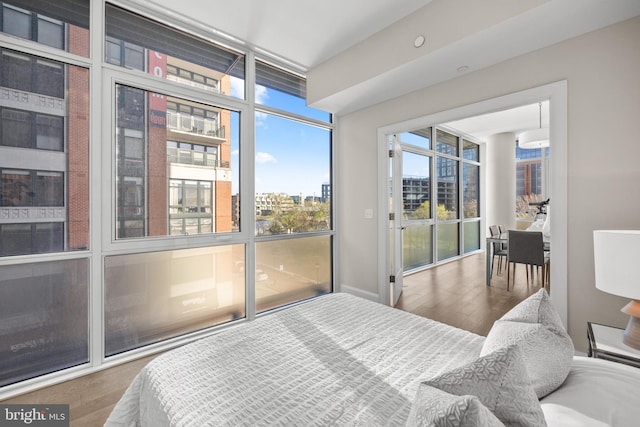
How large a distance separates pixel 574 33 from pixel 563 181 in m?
1.07

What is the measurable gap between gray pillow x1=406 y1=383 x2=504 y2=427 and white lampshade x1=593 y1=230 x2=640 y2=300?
1.36 meters

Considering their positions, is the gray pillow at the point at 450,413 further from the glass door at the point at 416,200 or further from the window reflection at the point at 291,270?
the glass door at the point at 416,200

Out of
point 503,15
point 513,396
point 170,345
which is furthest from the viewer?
point 170,345

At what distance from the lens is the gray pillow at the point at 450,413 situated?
52 centimetres

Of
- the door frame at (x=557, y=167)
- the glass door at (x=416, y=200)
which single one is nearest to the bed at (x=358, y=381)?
the door frame at (x=557, y=167)

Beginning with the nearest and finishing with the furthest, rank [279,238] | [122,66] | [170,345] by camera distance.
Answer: [122,66] → [170,345] → [279,238]

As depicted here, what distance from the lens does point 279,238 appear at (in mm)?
3379

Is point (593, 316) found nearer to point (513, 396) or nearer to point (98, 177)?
point (513, 396)

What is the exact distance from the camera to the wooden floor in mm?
1864

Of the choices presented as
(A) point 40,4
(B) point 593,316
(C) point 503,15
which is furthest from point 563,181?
(A) point 40,4

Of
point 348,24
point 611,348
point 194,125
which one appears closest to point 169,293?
point 194,125

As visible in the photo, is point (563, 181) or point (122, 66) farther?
point (122, 66)

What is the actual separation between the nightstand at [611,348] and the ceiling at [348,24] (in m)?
1.97

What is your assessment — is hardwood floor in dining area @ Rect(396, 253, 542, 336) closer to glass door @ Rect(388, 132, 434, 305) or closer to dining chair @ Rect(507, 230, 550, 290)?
glass door @ Rect(388, 132, 434, 305)
